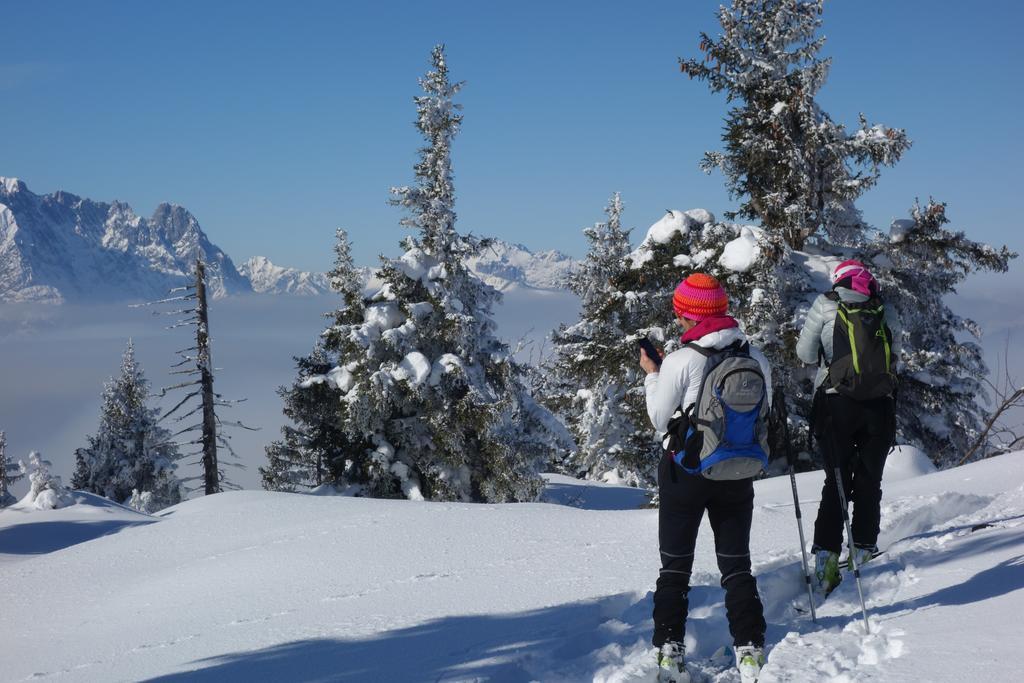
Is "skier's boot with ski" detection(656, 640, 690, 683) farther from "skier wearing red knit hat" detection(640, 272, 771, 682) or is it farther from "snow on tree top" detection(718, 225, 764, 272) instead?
"snow on tree top" detection(718, 225, 764, 272)

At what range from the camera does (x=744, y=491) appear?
4.19 metres

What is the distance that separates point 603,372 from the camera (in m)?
18.8

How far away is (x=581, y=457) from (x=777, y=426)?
75.6 feet

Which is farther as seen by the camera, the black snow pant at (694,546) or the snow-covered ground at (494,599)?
the snow-covered ground at (494,599)

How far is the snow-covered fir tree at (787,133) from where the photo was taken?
51.9 ft

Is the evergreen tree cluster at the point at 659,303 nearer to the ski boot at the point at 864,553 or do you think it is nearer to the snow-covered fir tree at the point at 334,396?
the snow-covered fir tree at the point at 334,396

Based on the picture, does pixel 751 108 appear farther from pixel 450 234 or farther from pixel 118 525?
pixel 118 525

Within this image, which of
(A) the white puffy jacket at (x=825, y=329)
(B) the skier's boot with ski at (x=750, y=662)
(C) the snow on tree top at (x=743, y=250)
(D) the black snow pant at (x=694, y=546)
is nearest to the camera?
(B) the skier's boot with ski at (x=750, y=662)

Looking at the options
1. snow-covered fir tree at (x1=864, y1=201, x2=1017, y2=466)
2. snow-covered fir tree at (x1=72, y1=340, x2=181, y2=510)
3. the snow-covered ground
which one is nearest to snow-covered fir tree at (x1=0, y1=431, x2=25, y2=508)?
snow-covered fir tree at (x1=72, y1=340, x2=181, y2=510)

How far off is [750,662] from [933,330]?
55.4 feet

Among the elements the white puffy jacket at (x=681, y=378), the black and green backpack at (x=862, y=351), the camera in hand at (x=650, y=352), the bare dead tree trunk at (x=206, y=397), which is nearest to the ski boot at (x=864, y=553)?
the black and green backpack at (x=862, y=351)

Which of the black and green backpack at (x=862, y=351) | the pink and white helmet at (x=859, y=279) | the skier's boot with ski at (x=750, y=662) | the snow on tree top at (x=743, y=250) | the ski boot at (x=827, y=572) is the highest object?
the snow on tree top at (x=743, y=250)

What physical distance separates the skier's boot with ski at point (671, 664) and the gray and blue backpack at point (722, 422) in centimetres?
96

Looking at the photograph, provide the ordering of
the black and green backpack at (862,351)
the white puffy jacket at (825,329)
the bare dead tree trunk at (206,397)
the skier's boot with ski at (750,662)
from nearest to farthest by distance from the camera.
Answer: the skier's boot with ski at (750,662) → the black and green backpack at (862,351) → the white puffy jacket at (825,329) → the bare dead tree trunk at (206,397)
